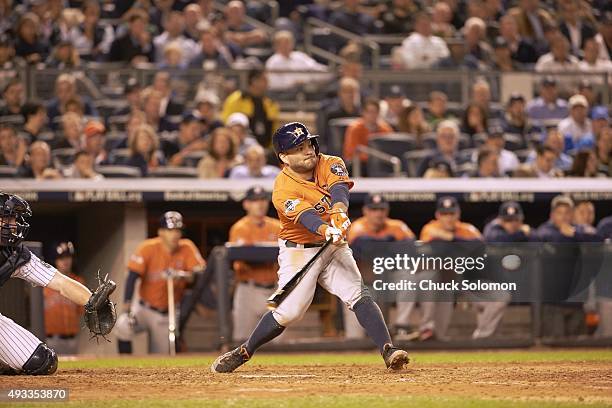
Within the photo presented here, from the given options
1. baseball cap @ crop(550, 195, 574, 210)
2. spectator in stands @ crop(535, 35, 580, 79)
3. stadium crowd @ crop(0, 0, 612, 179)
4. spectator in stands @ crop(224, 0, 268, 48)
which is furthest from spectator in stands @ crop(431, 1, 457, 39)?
baseball cap @ crop(550, 195, 574, 210)

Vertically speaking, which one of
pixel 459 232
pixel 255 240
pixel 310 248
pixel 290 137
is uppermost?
pixel 290 137

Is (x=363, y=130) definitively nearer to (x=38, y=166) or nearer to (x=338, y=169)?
(x=38, y=166)

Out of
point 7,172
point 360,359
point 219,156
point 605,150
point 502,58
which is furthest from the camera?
point 502,58

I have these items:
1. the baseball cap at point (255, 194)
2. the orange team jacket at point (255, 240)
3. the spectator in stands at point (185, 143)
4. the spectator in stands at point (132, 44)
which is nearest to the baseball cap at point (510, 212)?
the orange team jacket at point (255, 240)

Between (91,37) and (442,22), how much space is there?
16.3 ft

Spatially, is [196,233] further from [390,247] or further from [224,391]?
[224,391]

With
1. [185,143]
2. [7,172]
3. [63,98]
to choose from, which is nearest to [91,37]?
[63,98]

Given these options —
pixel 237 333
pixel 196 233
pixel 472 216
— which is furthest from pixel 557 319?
pixel 196 233

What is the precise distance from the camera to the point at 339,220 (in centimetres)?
701

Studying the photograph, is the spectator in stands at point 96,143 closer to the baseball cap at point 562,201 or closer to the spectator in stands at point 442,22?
the baseball cap at point 562,201

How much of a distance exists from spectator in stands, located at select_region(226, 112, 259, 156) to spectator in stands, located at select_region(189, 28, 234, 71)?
1.58 metres

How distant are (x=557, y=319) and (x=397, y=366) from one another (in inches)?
170

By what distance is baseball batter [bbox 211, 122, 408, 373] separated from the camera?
727cm

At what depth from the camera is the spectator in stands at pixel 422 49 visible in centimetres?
1549
